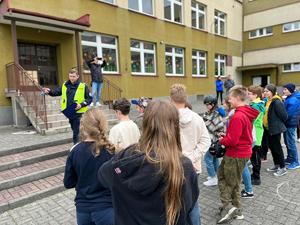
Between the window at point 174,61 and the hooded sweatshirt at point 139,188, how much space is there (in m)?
14.3

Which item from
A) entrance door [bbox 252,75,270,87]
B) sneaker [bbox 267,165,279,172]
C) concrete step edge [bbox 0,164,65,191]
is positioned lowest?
sneaker [bbox 267,165,279,172]

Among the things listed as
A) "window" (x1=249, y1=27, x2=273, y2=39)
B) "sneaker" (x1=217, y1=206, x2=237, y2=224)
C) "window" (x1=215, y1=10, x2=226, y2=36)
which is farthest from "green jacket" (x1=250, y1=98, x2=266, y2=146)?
"window" (x1=249, y1=27, x2=273, y2=39)

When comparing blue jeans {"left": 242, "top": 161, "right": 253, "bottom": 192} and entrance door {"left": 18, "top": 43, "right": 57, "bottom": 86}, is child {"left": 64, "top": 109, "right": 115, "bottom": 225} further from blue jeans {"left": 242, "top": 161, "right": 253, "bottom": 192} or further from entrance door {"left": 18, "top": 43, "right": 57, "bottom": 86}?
entrance door {"left": 18, "top": 43, "right": 57, "bottom": 86}

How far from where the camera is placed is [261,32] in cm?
2294

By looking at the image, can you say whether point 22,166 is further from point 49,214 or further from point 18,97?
point 18,97

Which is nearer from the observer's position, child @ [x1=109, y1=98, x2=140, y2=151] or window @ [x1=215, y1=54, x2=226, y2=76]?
child @ [x1=109, y1=98, x2=140, y2=151]

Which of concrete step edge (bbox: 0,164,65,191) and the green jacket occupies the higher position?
the green jacket

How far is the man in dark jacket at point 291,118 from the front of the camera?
16.8ft

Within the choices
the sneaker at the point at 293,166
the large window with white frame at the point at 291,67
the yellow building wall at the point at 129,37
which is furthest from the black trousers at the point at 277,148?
the large window with white frame at the point at 291,67

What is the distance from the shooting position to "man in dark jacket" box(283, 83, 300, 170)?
16.8ft

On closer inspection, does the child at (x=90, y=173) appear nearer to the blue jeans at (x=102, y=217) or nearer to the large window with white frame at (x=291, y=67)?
the blue jeans at (x=102, y=217)

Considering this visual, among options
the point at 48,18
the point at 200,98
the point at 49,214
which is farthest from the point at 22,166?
the point at 200,98

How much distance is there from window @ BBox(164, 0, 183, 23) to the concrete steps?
11905 mm

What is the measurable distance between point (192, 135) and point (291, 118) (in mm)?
3298
